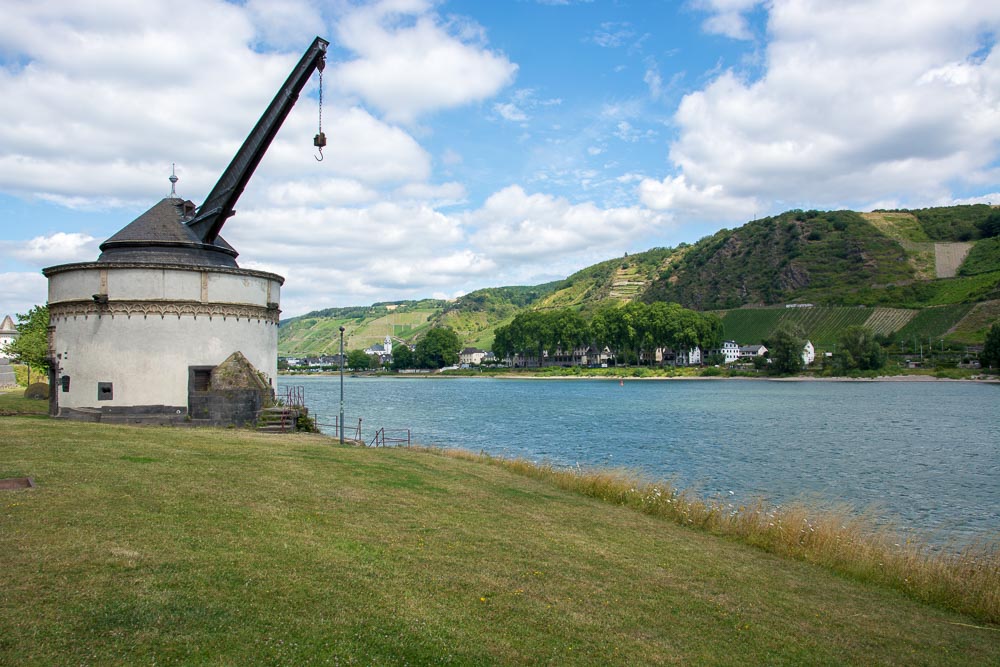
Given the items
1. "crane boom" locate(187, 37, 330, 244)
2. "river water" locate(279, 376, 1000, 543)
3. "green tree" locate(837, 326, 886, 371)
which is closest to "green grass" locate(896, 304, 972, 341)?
"green tree" locate(837, 326, 886, 371)

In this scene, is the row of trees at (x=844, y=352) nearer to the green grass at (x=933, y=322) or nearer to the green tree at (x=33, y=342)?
the green grass at (x=933, y=322)

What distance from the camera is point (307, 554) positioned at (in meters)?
10.1

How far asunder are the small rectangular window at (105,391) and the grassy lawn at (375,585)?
12.7m

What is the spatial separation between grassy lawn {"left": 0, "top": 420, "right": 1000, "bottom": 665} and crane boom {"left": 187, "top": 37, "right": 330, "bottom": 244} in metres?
15.8

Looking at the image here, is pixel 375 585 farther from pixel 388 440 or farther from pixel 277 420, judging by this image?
pixel 388 440

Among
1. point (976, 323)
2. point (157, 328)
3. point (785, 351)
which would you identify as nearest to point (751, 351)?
point (785, 351)

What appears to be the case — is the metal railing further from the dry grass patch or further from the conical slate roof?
the dry grass patch

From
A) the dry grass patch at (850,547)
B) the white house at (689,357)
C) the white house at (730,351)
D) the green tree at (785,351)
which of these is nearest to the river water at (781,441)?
the dry grass patch at (850,547)

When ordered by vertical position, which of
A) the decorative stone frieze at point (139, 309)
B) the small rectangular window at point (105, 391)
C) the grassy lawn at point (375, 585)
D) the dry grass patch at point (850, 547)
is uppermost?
the decorative stone frieze at point (139, 309)

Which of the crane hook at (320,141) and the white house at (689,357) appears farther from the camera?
the white house at (689,357)

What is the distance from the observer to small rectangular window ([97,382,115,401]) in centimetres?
2831

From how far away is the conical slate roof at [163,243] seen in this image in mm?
29391

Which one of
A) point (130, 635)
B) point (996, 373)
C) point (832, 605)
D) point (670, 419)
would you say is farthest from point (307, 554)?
point (996, 373)

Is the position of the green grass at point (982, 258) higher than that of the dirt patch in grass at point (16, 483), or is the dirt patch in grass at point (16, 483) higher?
the green grass at point (982, 258)
